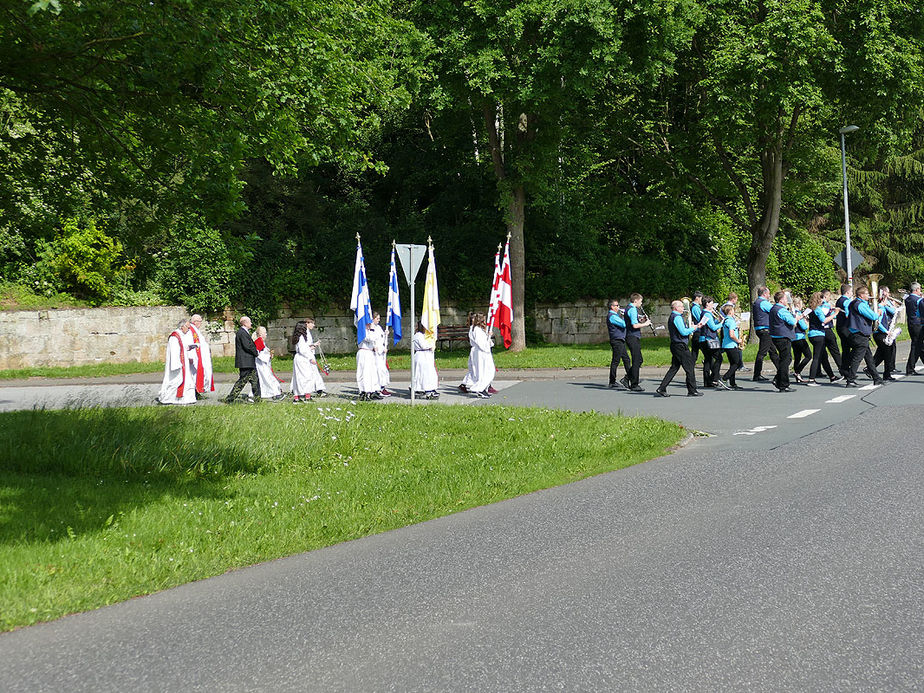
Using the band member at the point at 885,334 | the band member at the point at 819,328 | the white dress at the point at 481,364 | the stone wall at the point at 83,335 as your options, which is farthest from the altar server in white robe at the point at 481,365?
the stone wall at the point at 83,335

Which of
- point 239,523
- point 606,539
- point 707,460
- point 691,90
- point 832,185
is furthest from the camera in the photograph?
point 832,185

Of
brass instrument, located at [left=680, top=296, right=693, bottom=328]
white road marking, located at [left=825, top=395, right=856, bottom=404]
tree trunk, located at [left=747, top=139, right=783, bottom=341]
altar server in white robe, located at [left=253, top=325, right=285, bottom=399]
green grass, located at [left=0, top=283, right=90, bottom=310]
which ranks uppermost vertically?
tree trunk, located at [left=747, top=139, right=783, bottom=341]

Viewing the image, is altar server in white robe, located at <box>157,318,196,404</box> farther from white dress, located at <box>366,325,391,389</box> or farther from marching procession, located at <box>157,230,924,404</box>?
white dress, located at <box>366,325,391,389</box>

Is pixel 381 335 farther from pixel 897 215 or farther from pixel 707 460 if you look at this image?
pixel 897 215

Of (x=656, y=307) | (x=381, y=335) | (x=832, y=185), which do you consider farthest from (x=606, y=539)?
(x=832, y=185)

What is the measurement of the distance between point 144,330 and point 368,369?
11768 millimetres

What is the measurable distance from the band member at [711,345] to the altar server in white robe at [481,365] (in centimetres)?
412

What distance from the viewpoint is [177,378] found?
17766 mm

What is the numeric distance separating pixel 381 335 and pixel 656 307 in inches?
694

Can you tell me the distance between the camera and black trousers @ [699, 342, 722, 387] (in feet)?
59.3

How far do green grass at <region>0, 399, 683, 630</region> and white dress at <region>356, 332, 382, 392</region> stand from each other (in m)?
4.47

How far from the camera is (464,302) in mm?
32125

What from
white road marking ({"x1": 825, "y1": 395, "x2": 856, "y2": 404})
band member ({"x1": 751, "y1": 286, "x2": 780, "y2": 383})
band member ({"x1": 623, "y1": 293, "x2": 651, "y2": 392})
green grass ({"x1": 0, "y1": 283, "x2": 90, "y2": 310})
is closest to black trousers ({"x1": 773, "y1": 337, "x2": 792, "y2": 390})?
white road marking ({"x1": 825, "y1": 395, "x2": 856, "y2": 404})

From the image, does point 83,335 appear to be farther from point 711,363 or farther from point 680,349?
point 711,363
